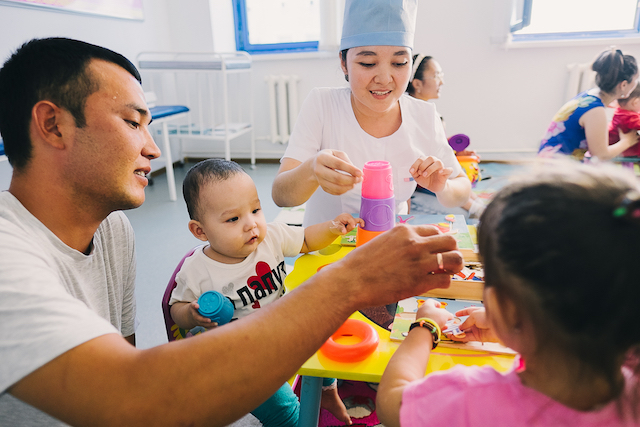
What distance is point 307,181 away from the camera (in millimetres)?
1232

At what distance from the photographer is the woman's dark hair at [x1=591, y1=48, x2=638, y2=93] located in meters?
2.32

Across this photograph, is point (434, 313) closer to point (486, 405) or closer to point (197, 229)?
point (486, 405)

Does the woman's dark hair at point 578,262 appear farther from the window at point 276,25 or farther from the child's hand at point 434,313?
the window at point 276,25

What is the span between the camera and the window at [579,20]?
3695mm

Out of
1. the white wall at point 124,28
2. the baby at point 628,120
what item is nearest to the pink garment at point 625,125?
the baby at point 628,120

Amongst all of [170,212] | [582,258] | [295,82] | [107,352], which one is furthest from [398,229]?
[295,82]

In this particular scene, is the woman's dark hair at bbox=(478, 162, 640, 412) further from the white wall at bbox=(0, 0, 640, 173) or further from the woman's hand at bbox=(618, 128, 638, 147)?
the white wall at bbox=(0, 0, 640, 173)

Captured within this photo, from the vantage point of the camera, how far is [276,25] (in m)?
4.23

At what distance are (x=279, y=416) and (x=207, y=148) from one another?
12.4ft

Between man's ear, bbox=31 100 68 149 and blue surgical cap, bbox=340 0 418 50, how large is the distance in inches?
36.4

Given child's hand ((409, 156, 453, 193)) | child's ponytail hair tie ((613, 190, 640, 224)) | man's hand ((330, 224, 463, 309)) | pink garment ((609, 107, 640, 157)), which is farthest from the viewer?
pink garment ((609, 107, 640, 157))

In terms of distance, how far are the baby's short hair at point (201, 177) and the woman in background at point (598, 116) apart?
6.76ft

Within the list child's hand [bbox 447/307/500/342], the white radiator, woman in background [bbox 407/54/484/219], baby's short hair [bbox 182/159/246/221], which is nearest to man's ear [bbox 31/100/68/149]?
baby's short hair [bbox 182/159/246/221]

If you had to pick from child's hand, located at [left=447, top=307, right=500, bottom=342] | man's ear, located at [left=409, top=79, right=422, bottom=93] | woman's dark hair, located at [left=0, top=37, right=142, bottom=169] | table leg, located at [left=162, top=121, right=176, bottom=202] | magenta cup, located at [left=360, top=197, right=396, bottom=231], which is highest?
woman's dark hair, located at [left=0, top=37, right=142, bottom=169]
